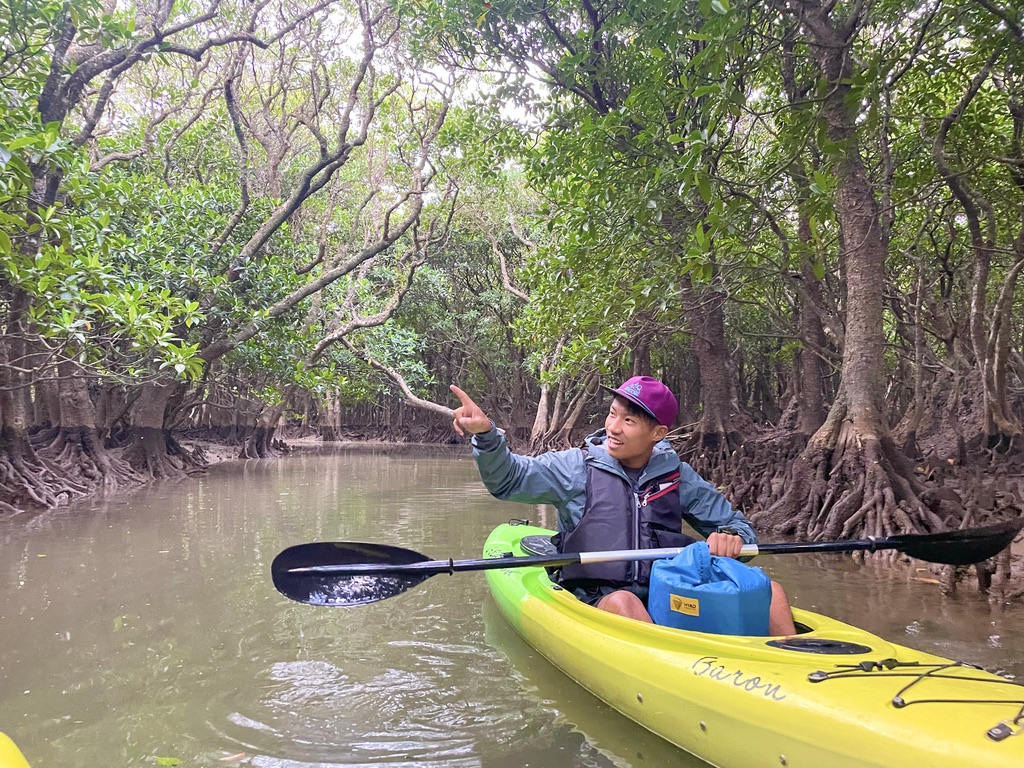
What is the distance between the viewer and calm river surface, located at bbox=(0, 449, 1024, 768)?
2.02 meters

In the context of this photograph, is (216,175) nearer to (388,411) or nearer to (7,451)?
(7,451)

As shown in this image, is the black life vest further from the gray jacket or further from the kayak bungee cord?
the kayak bungee cord

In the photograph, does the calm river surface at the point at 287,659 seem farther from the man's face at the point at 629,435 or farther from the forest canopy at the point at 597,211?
the forest canopy at the point at 597,211

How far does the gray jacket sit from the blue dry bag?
1.64 ft

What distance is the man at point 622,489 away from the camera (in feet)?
8.51

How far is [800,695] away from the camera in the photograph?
1685 mm

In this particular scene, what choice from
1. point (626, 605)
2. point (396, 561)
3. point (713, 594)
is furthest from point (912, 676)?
point (396, 561)

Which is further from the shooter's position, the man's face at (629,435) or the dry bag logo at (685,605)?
the man's face at (629,435)

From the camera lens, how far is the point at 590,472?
105 inches

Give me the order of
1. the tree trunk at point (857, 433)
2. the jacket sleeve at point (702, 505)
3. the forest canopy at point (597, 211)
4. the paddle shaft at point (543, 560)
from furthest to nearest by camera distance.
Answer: the tree trunk at point (857, 433) → the forest canopy at point (597, 211) → the jacket sleeve at point (702, 505) → the paddle shaft at point (543, 560)

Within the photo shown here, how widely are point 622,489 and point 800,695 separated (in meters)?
1.08

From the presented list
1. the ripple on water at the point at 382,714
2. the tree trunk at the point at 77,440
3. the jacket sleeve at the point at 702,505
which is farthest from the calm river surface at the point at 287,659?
the tree trunk at the point at 77,440

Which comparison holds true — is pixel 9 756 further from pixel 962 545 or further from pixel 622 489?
pixel 962 545

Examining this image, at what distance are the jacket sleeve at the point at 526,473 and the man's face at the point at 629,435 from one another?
16 centimetres
